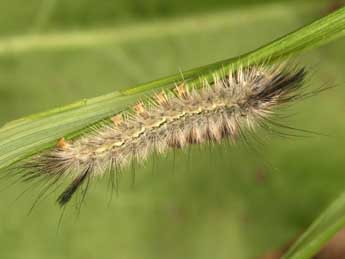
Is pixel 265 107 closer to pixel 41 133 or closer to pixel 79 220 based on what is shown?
pixel 41 133

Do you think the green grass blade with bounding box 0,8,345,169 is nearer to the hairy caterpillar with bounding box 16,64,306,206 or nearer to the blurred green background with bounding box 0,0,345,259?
the hairy caterpillar with bounding box 16,64,306,206

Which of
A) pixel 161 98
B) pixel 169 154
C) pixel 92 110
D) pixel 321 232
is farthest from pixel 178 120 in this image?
pixel 169 154

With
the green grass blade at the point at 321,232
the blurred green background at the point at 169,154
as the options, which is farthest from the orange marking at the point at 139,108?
the blurred green background at the point at 169,154

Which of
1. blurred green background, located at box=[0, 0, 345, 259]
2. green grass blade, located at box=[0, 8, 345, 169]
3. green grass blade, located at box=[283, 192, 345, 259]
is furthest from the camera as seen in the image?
blurred green background, located at box=[0, 0, 345, 259]

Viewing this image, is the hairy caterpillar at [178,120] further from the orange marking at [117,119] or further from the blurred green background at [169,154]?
the blurred green background at [169,154]

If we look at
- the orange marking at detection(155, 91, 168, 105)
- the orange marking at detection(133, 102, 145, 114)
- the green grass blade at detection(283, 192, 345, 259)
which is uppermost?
the orange marking at detection(155, 91, 168, 105)

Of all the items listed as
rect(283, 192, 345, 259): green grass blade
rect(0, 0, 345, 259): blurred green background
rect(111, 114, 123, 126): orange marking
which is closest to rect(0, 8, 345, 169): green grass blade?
rect(111, 114, 123, 126): orange marking
